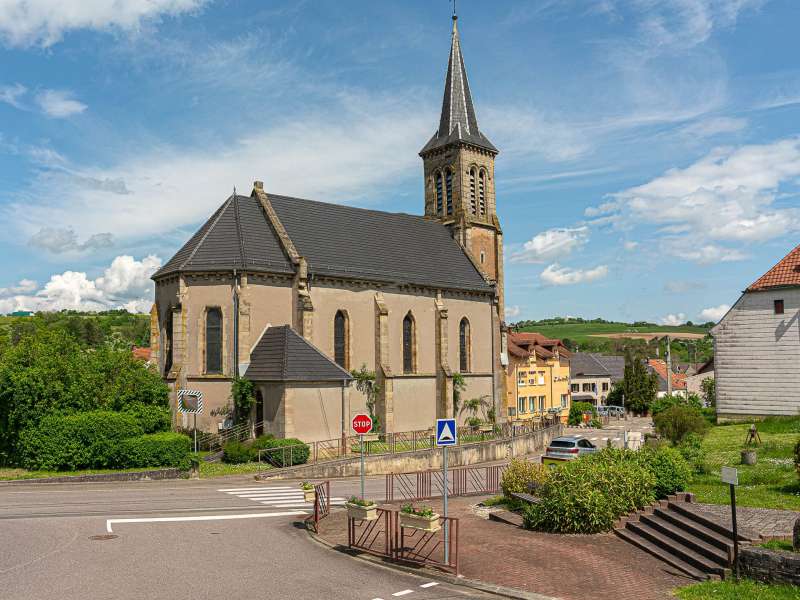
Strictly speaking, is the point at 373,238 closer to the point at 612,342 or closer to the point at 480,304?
the point at 480,304

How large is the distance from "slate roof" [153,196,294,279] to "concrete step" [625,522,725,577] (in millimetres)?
24995

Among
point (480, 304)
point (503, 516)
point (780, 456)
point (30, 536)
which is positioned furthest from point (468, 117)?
point (30, 536)

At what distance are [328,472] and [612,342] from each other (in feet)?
584

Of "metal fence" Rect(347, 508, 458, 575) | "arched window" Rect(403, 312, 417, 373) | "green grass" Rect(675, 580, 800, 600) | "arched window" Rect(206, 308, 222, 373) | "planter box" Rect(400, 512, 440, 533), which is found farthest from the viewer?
"arched window" Rect(403, 312, 417, 373)

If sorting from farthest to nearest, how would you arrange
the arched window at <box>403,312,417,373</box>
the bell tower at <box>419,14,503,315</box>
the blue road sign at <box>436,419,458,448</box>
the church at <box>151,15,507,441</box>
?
the bell tower at <box>419,14,503,315</box>
the arched window at <box>403,312,417,373</box>
the church at <box>151,15,507,441</box>
the blue road sign at <box>436,419,458,448</box>

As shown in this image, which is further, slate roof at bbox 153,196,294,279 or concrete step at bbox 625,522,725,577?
slate roof at bbox 153,196,294,279

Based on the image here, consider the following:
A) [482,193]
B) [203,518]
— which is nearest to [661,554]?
[203,518]

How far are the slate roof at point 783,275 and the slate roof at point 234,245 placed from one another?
24.8 meters

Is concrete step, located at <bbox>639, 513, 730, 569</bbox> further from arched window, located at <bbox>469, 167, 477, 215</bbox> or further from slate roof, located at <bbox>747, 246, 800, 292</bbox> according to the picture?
arched window, located at <bbox>469, 167, 477, 215</bbox>

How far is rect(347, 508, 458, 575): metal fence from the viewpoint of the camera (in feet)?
44.7

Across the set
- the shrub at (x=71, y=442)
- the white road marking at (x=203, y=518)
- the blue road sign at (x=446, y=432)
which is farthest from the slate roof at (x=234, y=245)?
the blue road sign at (x=446, y=432)

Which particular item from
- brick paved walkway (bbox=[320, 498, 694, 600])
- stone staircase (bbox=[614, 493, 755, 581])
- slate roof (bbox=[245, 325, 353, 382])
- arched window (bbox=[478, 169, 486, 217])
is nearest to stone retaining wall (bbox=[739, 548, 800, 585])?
stone staircase (bbox=[614, 493, 755, 581])

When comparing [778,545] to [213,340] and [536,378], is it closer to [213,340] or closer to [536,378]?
[213,340]

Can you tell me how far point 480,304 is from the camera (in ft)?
157
